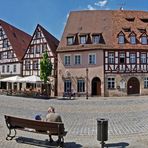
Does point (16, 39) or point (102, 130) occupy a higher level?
point (16, 39)

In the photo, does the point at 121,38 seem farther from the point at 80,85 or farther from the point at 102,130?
the point at 102,130

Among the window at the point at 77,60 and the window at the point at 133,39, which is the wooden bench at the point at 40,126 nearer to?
the window at the point at 77,60

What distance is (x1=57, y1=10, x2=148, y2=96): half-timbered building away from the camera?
34.3m

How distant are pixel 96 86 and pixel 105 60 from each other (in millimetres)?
3748

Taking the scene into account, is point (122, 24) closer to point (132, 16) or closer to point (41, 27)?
point (132, 16)

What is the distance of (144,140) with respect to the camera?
8.79m

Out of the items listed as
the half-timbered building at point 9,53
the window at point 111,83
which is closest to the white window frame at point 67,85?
the window at point 111,83

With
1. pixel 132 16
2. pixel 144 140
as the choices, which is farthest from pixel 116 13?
pixel 144 140

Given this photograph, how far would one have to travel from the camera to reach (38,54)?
130ft

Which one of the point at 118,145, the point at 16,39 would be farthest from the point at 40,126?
the point at 16,39

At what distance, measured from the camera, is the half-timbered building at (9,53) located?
42.4 metres

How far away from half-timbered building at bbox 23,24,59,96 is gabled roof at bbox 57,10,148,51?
227cm

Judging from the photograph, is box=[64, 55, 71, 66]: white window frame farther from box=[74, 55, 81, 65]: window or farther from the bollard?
the bollard

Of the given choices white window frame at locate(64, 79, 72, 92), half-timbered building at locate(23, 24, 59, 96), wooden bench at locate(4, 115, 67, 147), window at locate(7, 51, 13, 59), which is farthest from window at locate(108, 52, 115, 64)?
wooden bench at locate(4, 115, 67, 147)
